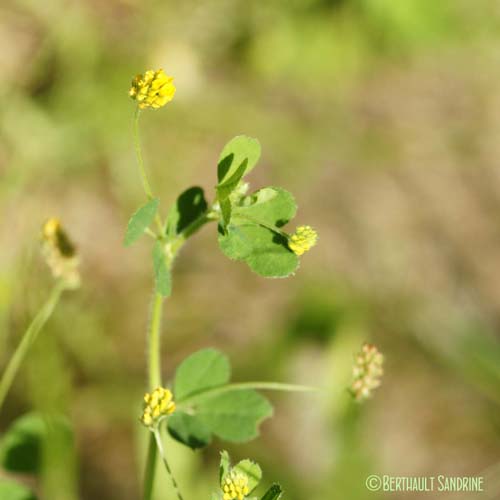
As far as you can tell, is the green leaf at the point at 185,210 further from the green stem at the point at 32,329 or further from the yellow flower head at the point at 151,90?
the green stem at the point at 32,329

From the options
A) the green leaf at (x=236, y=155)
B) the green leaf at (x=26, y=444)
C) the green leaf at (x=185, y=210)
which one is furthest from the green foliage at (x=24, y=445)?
the green leaf at (x=236, y=155)

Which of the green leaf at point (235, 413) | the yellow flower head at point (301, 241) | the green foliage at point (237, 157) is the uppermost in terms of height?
the green foliage at point (237, 157)

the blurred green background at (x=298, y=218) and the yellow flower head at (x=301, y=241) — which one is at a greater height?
the blurred green background at (x=298, y=218)

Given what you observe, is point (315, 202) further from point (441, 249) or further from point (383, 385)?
point (383, 385)

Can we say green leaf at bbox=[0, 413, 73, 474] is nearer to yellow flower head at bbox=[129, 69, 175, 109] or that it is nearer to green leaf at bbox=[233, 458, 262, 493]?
green leaf at bbox=[233, 458, 262, 493]

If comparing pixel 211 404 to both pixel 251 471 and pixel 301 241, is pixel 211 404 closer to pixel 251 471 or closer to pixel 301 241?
pixel 251 471

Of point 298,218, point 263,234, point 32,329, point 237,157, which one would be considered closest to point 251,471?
point 263,234

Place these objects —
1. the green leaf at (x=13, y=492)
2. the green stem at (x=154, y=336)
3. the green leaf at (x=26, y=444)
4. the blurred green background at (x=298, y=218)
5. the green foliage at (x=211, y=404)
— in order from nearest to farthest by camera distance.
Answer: the green stem at (x=154, y=336) < the green foliage at (x=211, y=404) < the green leaf at (x=13, y=492) < the green leaf at (x=26, y=444) < the blurred green background at (x=298, y=218)
